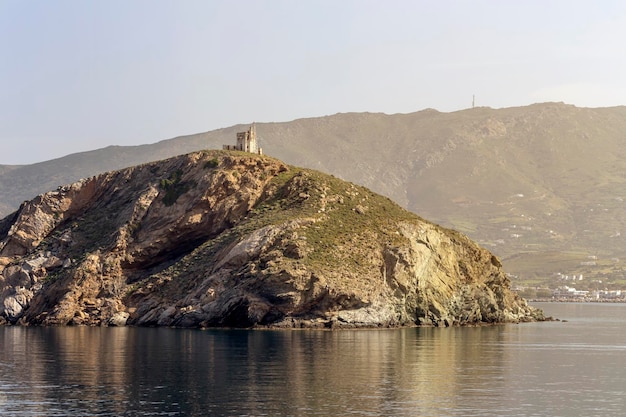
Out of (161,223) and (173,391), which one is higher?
(161,223)

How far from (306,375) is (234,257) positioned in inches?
2891

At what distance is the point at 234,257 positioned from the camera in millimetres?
158500

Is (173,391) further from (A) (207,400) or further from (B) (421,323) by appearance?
(B) (421,323)

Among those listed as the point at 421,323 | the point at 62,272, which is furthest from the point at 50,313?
the point at 421,323

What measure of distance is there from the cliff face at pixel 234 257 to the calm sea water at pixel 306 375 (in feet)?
50.0

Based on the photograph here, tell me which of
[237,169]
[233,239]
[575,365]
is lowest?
[575,365]

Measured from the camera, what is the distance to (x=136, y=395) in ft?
243

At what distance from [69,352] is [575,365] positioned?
49566mm

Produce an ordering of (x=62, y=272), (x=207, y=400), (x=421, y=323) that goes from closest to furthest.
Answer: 1. (x=207, y=400)
2. (x=421, y=323)
3. (x=62, y=272)

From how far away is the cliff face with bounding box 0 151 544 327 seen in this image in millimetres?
151625

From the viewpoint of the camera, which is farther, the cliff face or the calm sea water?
the cliff face

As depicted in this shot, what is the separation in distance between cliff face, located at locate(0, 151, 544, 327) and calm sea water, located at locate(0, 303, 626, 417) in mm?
15226

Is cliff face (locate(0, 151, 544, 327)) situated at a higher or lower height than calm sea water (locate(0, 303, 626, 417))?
higher

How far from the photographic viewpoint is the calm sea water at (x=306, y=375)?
69938 mm
